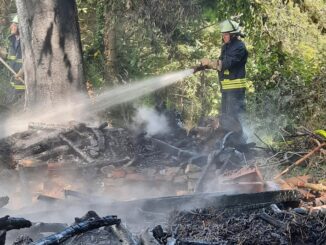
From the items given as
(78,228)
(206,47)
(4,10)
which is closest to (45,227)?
(78,228)

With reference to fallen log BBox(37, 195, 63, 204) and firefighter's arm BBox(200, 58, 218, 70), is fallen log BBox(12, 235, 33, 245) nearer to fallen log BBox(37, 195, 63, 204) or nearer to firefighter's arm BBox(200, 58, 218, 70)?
fallen log BBox(37, 195, 63, 204)

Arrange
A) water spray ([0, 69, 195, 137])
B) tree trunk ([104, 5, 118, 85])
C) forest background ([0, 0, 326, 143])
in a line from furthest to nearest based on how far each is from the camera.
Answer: tree trunk ([104, 5, 118, 85]) → forest background ([0, 0, 326, 143]) → water spray ([0, 69, 195, 137])

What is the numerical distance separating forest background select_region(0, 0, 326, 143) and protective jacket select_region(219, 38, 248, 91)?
1140mm

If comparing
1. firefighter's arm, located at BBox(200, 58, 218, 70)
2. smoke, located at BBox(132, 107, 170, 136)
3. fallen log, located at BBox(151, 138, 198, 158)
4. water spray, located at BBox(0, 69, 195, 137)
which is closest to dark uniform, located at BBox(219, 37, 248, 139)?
firefighter's arm, located at BBox(200, 58, 218, 70)

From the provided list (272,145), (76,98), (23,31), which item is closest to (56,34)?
(23,31)

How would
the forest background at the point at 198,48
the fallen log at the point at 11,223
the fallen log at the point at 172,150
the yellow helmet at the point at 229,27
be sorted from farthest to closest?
the forest background at the point at 198,48 → the yellow helmet at the point at 229,27 → the fallen log at the point at 172,150 → the fallen log at the point at 11,223

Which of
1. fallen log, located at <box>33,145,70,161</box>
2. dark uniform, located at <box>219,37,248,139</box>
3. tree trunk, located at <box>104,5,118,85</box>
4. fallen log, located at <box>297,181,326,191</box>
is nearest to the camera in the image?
fallen log, located at <box>297,181,326,191</box>

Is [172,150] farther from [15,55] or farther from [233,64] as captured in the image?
[15,55]

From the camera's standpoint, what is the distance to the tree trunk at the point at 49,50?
8.05 metres

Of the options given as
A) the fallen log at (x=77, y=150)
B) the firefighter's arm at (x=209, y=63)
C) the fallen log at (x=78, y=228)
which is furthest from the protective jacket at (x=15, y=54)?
the fallen log at (x=78, y=228)

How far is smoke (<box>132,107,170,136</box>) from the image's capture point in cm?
854

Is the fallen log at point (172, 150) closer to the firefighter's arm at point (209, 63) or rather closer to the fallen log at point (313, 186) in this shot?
the firefighter's arm at point (209, 63)

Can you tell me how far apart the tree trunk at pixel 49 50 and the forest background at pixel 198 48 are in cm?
180

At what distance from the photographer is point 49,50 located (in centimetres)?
812
